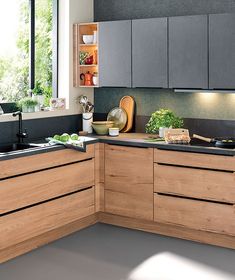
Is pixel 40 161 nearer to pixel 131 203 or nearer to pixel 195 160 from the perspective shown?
pixel 131 203

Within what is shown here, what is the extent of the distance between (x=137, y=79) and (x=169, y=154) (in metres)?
0.86

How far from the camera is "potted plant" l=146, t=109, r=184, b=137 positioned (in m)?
5.05

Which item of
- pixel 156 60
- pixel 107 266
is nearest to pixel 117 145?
pixel 156 60

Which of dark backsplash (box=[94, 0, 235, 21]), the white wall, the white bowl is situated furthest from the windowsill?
dark backsplash (box=[94, 0, 235, 21])

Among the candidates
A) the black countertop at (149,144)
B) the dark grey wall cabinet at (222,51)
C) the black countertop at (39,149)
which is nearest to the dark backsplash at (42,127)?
the black countertop at (39,149)

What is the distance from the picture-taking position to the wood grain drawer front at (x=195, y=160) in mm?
Answer: 4387

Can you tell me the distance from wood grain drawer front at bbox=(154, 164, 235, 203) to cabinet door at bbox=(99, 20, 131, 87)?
1.00 m

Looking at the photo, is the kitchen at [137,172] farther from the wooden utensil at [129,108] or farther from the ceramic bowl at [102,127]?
the ceramic bowl at [102,127]

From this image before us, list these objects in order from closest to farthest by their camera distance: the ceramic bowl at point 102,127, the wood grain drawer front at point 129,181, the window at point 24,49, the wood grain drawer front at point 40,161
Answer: the wood grain drawer front at point 40,161
the wood grain drawer front at point 129,181
the ceramic bowl at point 102,127
the window at point 24,49

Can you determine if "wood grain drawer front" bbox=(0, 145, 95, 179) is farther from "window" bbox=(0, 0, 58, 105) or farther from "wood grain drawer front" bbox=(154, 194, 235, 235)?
"window" bbox=(0, 0, 58, 105)

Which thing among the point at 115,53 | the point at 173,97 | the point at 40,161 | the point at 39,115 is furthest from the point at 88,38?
the point at 40,161

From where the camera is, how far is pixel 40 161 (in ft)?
14.5

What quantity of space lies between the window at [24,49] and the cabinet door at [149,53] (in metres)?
0.94

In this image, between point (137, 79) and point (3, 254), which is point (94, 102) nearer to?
point (137, 79)
